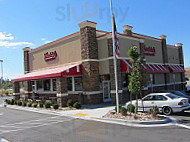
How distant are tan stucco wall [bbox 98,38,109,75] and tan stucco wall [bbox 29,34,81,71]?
7.53ft

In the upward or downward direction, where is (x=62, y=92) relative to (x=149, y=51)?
downward

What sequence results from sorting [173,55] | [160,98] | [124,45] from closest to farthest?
[160,98] → [124,45] → [173,55]

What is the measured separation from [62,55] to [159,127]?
15186 mm

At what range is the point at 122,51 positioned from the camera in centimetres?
1903

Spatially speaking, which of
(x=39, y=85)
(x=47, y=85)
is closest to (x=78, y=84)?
(x=47, y=85)

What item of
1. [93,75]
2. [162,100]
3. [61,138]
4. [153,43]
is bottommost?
[61,138]

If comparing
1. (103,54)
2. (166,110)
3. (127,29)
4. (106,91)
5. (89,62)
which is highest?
(127,29)

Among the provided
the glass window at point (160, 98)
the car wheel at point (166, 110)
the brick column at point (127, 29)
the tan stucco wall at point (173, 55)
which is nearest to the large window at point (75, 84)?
the brick column at point (127, 29)

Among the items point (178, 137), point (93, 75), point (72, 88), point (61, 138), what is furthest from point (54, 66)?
point (178, 137)

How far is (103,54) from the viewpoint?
18.6 m

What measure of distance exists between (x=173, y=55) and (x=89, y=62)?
61.1 ft

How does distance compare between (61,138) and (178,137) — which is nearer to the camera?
(178,137)

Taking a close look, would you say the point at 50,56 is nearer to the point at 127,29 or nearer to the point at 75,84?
the point at 75,84

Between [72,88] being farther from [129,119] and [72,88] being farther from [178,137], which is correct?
[178,137]
